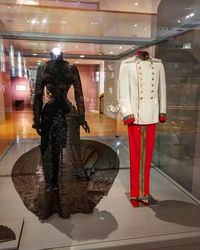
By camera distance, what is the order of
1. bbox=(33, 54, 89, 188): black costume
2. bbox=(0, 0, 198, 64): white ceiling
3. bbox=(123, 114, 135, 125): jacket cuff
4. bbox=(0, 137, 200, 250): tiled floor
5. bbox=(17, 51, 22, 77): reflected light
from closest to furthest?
1. bbox=(0, 137, 200, 250): tiled floor
2. bbox=(123, 114, 135, 125): jacket cuff
3. bbox=(33, 54, 89, 188): black costume
4. bbox=(0, 0, 198, 64): white ceiling
5. bbox=(17, 51, 22, 77): reflected light

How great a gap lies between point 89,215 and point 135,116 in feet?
2.93

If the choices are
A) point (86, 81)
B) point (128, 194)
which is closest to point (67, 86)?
point (86, 81)

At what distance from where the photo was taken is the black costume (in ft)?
7.08

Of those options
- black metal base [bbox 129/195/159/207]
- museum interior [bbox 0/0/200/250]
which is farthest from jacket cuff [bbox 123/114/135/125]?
black metal base [bbox 129/195/159/207]

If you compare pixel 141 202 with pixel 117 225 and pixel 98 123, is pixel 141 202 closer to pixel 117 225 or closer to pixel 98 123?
pixel 117 225

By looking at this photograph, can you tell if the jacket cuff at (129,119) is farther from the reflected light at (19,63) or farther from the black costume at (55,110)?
the reflected light at (19,63)

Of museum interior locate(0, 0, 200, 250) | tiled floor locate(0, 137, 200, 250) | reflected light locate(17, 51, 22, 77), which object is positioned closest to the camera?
tiled floor locate(0, 137, 200, 250)

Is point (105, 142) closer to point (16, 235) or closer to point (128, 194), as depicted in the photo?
point (128, 194)

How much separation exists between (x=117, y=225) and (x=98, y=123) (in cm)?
238

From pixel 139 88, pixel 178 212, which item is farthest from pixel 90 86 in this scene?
pixel 178 212

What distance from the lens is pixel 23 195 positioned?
2.37 meters

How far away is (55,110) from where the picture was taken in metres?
2.21

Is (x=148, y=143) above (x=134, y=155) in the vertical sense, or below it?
above

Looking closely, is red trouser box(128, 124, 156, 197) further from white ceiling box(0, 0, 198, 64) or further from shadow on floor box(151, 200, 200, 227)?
white ceiling box(0, 0, 198, 64)
